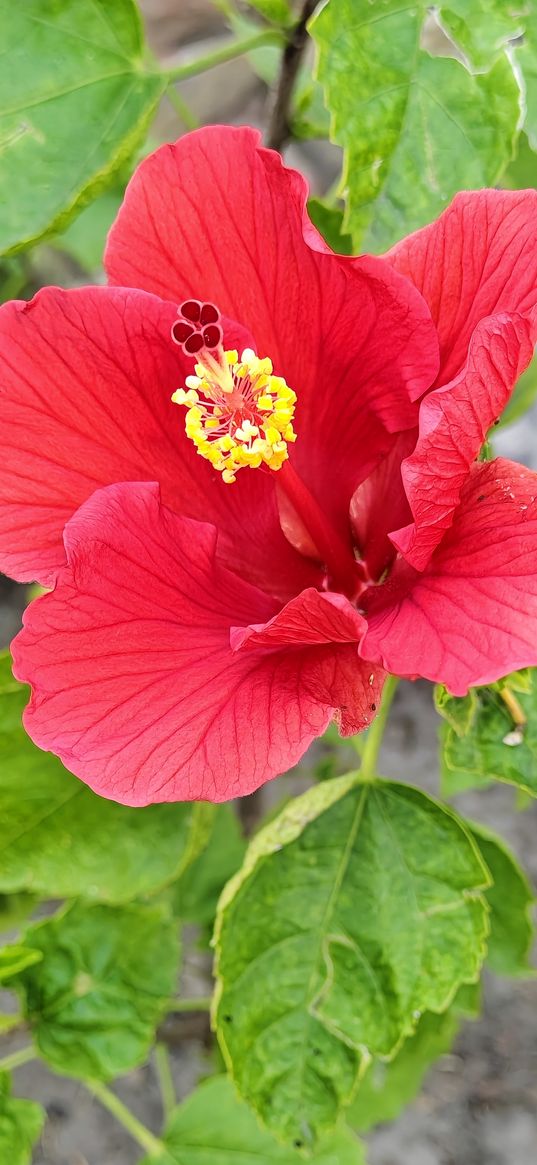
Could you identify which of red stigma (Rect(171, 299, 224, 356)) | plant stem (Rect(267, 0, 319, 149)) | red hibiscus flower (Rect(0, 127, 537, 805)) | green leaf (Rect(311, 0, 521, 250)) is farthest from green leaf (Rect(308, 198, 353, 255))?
red stigma (Rect(171, 299, 224, 356))

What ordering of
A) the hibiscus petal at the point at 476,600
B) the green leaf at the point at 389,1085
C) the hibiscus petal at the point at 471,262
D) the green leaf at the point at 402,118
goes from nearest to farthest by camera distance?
1. the hibiscus petal at the point at 476,600
2. the hibiscus petal at the point at 471,262
3. the green leaf at the point at 402,118
4. the green leaf at the point at 389,1085

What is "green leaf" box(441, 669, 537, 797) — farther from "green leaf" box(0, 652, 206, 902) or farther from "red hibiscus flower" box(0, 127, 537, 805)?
"green leaf" box(0, 652, 206, 902)

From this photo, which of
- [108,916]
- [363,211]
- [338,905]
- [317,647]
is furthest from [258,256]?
[108,916]

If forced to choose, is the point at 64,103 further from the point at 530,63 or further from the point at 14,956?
the point at 14,956

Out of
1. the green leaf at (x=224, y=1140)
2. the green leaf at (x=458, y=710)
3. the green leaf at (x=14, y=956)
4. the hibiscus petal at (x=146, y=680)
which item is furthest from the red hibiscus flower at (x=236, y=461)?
the green leaf at (x=224, y=1140)

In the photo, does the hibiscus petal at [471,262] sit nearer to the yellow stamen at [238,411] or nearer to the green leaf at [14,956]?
the yellow stamen at [238,411]

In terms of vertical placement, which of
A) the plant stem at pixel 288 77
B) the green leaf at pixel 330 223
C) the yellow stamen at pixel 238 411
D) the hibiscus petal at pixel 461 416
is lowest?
the hibiscus petal at pixel 461 416
